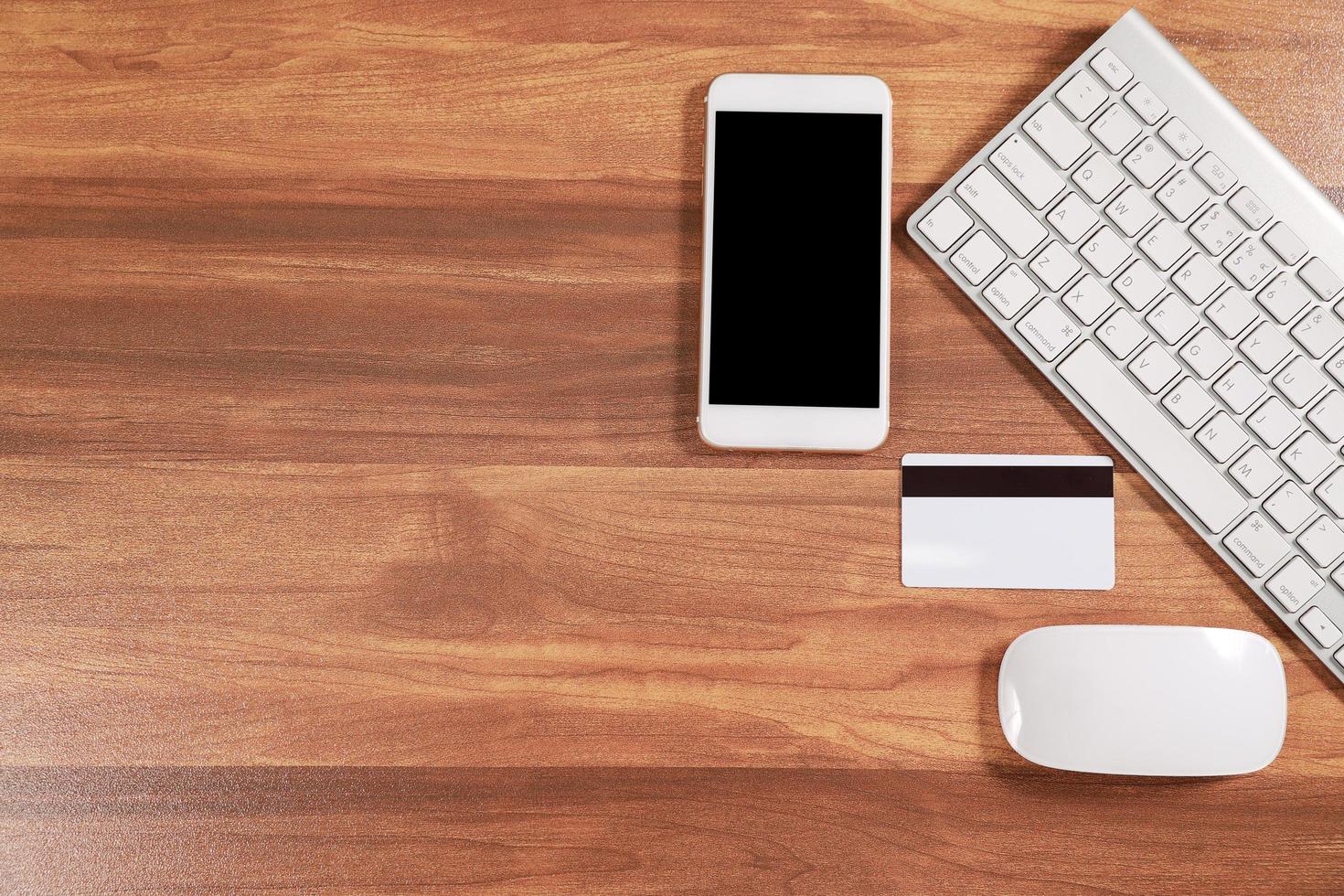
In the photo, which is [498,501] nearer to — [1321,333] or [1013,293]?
[1013,293]

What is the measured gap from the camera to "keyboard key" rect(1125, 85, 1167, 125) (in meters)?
0.52

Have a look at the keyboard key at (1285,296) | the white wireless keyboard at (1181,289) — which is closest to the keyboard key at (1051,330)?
the white wireless keyboard at (1181,289)

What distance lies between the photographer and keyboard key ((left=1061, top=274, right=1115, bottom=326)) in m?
0.52

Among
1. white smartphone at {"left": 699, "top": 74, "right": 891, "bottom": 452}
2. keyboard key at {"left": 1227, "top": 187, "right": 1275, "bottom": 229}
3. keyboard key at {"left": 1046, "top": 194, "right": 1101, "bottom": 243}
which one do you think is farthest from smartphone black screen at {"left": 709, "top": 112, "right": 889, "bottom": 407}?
keyboard key at {"left": 1227, "top": 187, "right": 1275, "bottom": 229}

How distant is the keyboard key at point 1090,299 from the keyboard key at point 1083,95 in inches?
3.9

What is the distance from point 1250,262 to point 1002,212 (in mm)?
143

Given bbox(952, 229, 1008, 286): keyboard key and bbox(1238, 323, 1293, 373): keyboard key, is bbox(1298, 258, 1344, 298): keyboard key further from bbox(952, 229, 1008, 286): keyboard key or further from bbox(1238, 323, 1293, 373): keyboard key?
bbox(952, 229, 1008, 286): keyboard key

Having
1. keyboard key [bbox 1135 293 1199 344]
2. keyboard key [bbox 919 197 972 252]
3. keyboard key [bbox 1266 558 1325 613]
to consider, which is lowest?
keyboard key [bbox 1266 558 1325 613]

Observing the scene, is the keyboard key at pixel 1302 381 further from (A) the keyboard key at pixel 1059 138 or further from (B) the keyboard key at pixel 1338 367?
(A) the keyboard key at pixel 1059 138

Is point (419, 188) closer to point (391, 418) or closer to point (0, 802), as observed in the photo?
point (391, 418)

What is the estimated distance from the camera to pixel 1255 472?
51 centimetres

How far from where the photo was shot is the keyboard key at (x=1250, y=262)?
0.51m

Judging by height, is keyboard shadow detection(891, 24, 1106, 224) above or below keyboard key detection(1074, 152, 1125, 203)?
above

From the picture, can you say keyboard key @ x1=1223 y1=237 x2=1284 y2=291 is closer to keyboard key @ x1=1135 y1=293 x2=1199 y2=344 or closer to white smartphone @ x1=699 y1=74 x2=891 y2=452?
keyboard key @ x1=1135 y1=293 x2=1199 y2=344
